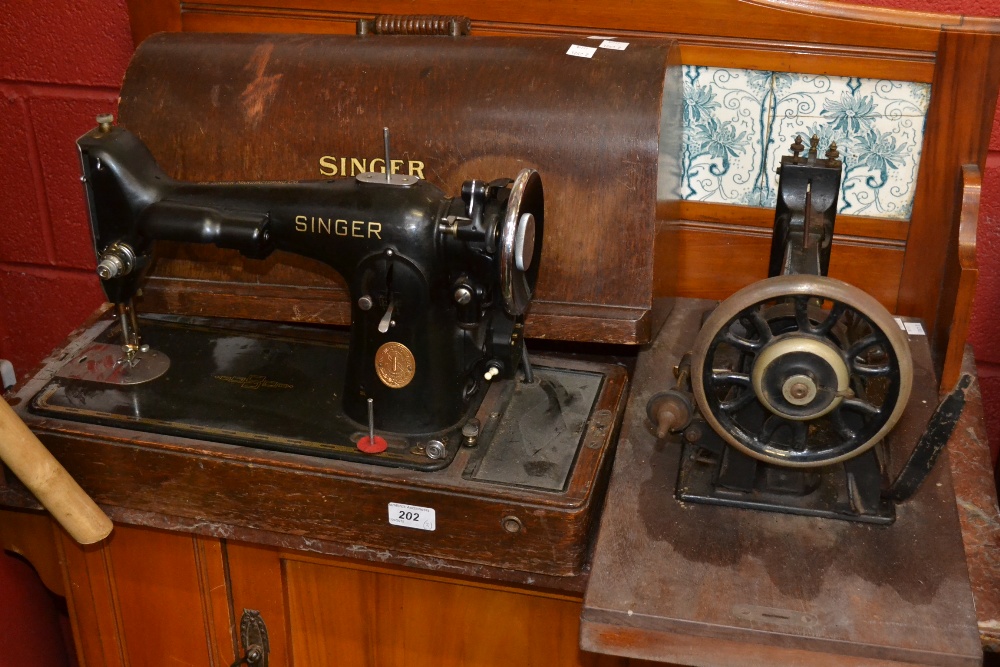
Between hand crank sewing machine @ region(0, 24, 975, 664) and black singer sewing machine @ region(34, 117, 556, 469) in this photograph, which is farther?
black singer sewing machine @ region(34, 117, 556, 469)

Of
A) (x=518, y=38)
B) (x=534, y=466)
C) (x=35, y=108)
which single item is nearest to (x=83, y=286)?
(x=35, y=108)

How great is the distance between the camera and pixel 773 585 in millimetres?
1292

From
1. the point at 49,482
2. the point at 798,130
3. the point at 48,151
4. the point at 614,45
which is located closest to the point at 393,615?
the point at 49,482

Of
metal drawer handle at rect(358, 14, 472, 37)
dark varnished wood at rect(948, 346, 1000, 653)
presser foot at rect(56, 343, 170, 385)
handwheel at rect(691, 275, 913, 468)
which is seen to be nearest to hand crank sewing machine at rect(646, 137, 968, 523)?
handwheel at rect(691, 275, 913, 468)

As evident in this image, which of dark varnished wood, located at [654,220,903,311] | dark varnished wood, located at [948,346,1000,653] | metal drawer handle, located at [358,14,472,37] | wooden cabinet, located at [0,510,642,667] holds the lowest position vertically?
wooden cabinet, located at [0,510,642,667]

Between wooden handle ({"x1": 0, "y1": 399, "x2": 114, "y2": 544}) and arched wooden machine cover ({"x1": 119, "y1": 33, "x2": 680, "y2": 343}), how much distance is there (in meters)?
0.42

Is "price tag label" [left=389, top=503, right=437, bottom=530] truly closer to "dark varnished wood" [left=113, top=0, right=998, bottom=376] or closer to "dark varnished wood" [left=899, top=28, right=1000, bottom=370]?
"dark varnished wood" [left=113, top=0, right=998, bottom=376]

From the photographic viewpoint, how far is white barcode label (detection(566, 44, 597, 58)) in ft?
5.61

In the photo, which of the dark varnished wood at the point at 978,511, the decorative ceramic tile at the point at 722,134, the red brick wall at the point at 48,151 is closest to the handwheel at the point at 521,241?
the decorative ceramic tile at the point at 722,134

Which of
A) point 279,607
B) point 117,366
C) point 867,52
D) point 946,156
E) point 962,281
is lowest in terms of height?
point 279,607

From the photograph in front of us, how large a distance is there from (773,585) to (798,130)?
3.16 feet

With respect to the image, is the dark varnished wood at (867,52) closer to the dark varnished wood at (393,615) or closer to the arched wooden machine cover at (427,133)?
the arched wooden machine cover at (427,133)

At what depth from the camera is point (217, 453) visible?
151cm

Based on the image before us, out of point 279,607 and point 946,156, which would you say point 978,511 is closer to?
point 946,156
